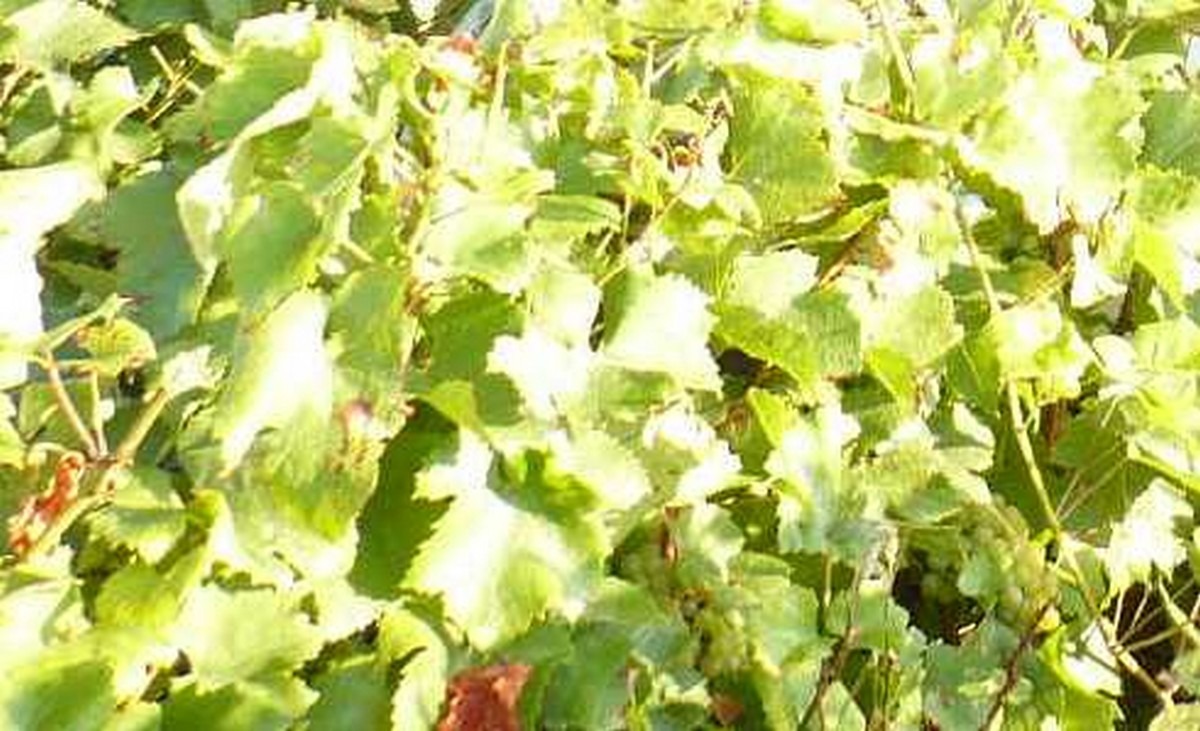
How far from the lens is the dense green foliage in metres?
1.48

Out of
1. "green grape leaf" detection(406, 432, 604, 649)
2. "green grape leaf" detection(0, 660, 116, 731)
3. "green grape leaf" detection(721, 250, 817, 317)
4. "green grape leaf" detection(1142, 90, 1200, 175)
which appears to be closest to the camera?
"green grape leaf" detection(0, 660, 116, 731)

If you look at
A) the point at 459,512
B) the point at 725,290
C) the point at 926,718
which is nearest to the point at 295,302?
the point at 459,512

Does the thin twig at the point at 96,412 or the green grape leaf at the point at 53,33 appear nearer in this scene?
the thin twig at the point at 96,412

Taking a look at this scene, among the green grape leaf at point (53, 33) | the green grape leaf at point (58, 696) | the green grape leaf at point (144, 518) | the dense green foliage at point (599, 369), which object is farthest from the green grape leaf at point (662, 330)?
the green grape leaf at point (53, 33)

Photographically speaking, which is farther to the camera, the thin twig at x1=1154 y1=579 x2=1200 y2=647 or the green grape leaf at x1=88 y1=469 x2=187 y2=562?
the thin twig at x1=1154 y1=579 x2=1200 y2=647

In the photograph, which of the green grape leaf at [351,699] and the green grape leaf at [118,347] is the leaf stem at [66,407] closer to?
the green grape leaf at [118,347]

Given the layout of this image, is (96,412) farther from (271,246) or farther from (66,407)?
(271,246)

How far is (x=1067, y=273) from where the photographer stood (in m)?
1.99

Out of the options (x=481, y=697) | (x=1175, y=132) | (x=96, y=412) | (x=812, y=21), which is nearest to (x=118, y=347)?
(x=96, y=412)

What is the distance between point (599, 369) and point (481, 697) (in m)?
0.27

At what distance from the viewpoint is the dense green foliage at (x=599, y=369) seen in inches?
58.1

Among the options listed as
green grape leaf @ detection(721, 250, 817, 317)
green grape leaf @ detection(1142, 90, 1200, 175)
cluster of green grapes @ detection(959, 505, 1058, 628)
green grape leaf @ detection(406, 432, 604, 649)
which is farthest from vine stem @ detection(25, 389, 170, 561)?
green grape leaf @ detection(1142, 90, 1200, 175)

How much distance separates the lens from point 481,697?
1.55m

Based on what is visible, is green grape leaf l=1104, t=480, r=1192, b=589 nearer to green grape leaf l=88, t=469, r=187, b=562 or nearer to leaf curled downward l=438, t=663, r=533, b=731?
leaf curled downward l=438, t=663, r=533, b=731
